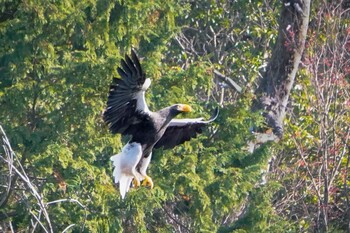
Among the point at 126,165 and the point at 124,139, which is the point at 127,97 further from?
the point at 124,139

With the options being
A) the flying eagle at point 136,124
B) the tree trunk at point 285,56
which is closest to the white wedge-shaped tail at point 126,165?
the flying eagle at point 136,124

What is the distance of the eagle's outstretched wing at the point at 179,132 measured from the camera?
9.91 meters

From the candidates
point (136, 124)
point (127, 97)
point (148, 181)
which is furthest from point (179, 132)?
point (127, 97)

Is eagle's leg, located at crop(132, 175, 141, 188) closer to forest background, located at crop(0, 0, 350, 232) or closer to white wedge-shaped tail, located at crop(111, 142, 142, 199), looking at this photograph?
white wedge-shaped tail, located at crop(111, 142, 142, 199)

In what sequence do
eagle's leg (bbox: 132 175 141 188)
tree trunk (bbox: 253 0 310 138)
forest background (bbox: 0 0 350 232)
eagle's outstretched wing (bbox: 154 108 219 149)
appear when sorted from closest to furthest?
eagle's leg (bbox: 132 175 141 188) < eagle's outstretched wing (bbox: 154 108 219 149) < forest background (bbox: 0 0 350 232) < tree trunk (bbox: 253 0 310 138)

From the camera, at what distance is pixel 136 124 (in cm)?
946

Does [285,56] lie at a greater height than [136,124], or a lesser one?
lesser

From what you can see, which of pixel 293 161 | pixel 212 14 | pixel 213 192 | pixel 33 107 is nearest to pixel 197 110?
pixel 213 192

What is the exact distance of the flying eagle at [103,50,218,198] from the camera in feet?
29.1

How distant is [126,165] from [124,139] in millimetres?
1534

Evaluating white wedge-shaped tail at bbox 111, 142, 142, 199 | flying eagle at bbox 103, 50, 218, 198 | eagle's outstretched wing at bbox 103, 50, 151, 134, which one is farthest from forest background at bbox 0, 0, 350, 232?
eagle's outstretched wing at bbox 103, 50, 151, 134

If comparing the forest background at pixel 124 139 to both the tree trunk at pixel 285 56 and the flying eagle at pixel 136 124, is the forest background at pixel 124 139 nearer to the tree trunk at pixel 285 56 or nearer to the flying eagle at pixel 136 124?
the flying eagle at pixel 136 124

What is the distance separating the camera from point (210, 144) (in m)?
11.8

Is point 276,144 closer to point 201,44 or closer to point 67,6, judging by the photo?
point 67,6
